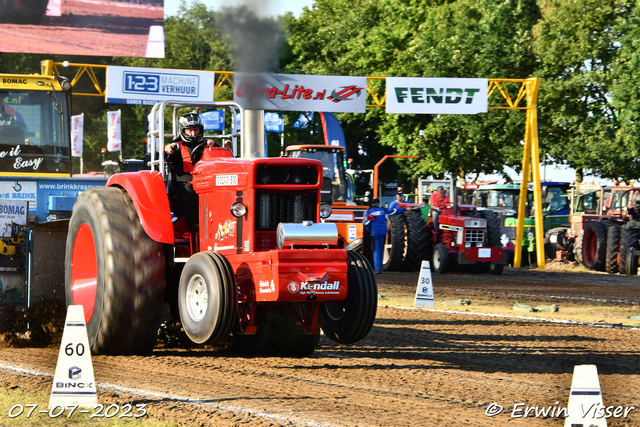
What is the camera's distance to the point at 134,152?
56.7 metres

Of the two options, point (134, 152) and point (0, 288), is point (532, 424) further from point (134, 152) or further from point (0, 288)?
point (134, 152)

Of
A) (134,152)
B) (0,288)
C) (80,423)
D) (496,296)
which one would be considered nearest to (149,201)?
(0,288)

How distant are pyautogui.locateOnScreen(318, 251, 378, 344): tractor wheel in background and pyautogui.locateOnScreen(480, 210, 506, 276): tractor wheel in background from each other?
13.7 meters

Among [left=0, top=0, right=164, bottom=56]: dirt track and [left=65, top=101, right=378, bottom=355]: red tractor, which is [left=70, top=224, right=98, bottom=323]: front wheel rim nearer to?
[left=65, top=101, right=378, bottom=355]: red tractor

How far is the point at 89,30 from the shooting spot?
34.5m

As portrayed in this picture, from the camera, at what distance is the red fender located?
23.7 ft

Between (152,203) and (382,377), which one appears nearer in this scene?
(382,377)

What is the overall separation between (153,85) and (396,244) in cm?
698

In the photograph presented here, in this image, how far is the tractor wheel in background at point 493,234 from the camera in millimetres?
20469

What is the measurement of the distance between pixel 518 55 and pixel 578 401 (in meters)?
28.6

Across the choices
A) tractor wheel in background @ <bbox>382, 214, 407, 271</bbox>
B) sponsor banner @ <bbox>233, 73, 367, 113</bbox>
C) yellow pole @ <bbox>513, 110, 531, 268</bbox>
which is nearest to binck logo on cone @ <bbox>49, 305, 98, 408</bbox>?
tractor wheel in background @ <bbox>382, 214, 407, 271</bbox>

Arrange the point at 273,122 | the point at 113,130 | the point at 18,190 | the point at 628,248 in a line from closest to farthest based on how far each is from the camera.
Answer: the point at 18,190 → the point at 628,248 → the point at 273,122 → the point at 113,130

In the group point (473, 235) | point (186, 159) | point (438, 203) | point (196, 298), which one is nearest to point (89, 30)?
point (438, 203)

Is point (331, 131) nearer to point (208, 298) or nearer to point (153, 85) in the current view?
point (153, 85)
